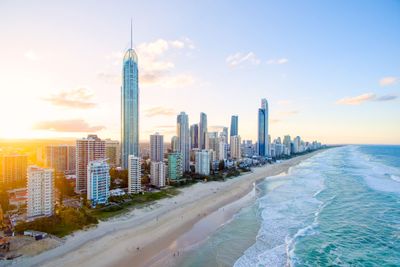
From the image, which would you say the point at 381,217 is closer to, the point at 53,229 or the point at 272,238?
the point at 272,238

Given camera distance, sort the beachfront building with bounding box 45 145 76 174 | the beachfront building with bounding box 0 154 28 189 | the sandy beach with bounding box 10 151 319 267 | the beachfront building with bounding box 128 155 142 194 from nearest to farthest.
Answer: the sandy beach with bounding box 10 151 319 267
the beachfront building with bounding box 128 155 142 194
the beachfront building with bounding box 0 154 28 189
the beachfront building with bounding box 45 145 76 174

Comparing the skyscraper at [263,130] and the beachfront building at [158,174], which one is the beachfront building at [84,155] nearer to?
the beachfront building at [158,174]

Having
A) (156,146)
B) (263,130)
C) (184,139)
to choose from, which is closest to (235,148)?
(184,139)

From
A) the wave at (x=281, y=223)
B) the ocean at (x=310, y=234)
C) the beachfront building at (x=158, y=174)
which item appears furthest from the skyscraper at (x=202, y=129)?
the ocean at (x=310, y=234)

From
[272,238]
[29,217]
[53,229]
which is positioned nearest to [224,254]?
[272,238]

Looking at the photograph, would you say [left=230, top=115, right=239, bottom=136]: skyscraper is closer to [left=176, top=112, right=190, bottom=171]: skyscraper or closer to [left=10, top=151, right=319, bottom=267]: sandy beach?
[left=176, top=112, right=190, bottom=171]: skyscraper

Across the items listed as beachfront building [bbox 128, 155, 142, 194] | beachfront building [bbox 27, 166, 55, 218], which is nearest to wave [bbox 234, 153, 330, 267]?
beachfront building [bbox 128, 155, 142, 194]
